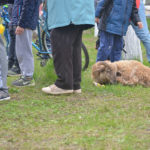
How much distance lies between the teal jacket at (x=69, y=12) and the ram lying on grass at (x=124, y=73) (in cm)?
97

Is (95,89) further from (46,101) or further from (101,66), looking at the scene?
(46,101)

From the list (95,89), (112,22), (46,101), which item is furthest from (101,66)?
(46,101)

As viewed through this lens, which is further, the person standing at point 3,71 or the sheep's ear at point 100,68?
the sheep's ear at point 100,68

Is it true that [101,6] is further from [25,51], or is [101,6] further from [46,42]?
[46,42]

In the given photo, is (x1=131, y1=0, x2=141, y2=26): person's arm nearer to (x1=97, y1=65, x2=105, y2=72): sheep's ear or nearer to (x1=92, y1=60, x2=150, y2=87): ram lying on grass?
(x1=92, y1=60, x2=150, y2=87): ram lying on grass

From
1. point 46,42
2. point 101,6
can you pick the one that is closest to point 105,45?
point 101,6

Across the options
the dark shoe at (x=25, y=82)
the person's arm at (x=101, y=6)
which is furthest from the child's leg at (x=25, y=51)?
the person's arm at (x=101, y=6)

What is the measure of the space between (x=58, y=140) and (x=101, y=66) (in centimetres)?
233

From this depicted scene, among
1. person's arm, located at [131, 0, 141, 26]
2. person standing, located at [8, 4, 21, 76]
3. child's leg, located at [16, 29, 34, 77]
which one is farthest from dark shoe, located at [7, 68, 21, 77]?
person's arm, located at [131, 0, 141, 26]

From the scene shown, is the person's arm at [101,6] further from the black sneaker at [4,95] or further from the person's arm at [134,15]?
the black sneaker at [4,95]

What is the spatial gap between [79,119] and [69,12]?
4.51 ft

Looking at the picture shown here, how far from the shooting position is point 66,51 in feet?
15.6

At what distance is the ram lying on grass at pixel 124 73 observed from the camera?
5.50 m

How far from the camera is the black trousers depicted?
473 cm
